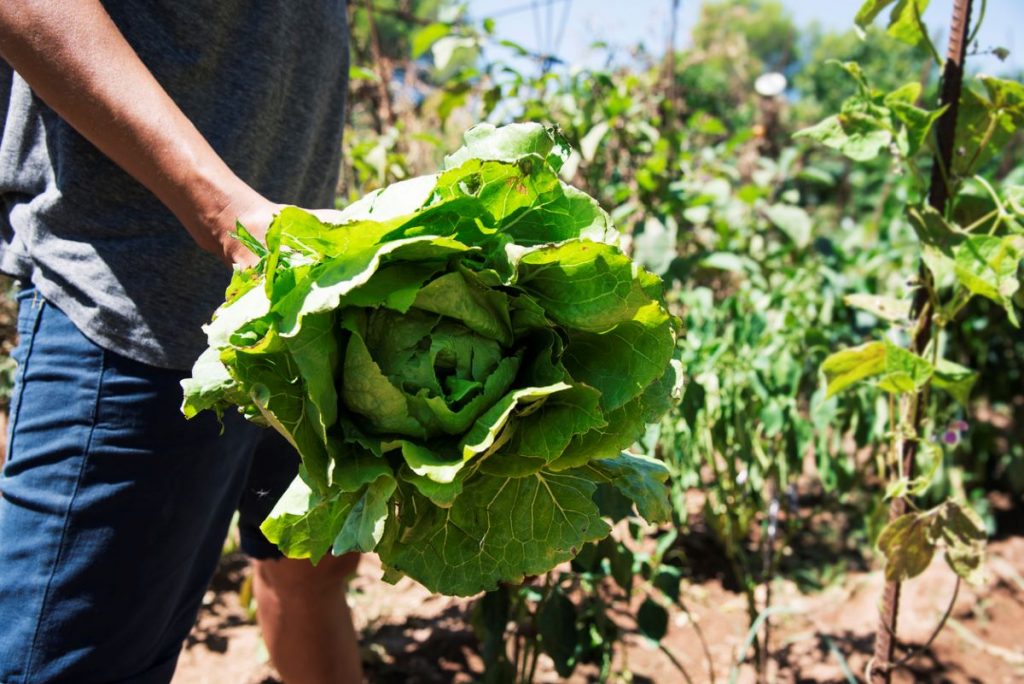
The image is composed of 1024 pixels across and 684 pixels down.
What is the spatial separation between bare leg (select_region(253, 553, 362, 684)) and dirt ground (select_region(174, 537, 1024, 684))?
0.64 m

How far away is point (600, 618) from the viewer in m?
1.85

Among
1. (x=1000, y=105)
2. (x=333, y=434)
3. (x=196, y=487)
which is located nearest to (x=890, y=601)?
(x=1000, y=105)

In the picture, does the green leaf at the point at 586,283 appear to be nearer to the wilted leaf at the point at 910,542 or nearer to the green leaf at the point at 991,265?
the green leaf at the point at 991,265

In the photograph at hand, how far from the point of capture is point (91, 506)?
4.04 ft

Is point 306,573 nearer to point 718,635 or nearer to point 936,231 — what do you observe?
point 936,231

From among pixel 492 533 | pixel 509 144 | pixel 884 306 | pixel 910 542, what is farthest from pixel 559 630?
pixel 509 144

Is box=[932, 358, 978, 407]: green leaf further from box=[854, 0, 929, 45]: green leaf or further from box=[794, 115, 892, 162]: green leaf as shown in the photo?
box=[854, 0, 929, 45]: green leaf

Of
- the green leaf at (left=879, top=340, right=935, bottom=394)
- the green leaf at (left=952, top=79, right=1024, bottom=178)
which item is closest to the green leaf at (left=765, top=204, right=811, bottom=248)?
the green leaf at (left=952, top=79, right=1024, bottom=178)

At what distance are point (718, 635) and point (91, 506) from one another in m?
2.14

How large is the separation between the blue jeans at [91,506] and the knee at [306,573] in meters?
0.34

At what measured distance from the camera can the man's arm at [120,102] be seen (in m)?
1.04

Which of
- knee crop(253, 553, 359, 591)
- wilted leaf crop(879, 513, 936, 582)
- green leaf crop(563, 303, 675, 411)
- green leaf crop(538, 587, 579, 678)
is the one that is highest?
green leaf crop(563, 303, 675, 411)

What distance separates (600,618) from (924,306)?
969 mm

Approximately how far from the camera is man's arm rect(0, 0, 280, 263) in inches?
40.9
